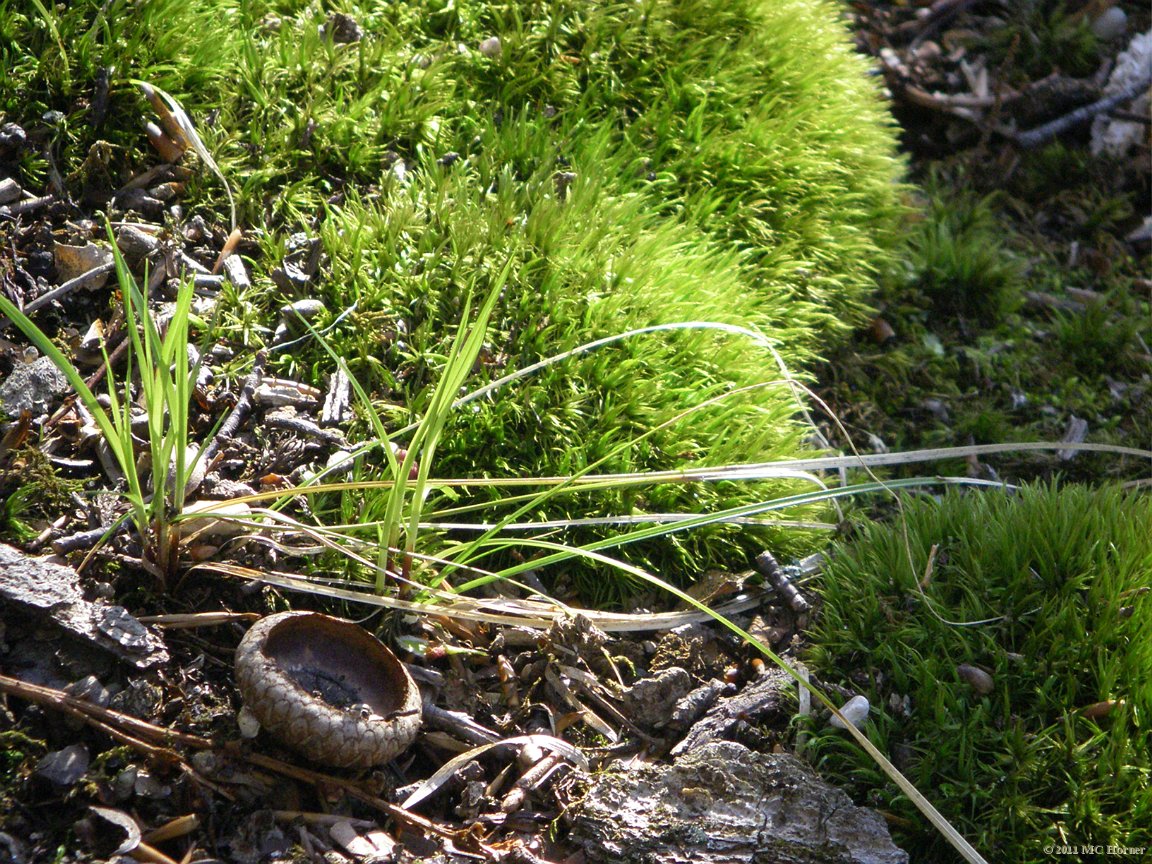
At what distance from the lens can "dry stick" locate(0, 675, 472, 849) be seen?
4.81 ft

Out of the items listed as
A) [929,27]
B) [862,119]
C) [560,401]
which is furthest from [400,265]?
[929,27]

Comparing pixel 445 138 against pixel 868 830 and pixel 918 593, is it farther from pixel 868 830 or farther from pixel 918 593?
pixel 868 830

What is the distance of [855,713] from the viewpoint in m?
1.75

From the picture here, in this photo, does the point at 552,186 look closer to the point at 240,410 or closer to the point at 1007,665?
the point at 240,410

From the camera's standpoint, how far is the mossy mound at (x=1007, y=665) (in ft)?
5.29

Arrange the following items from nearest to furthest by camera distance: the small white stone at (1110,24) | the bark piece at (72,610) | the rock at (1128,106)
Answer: the bark piece at (72,610) < the rock at (1128,106) < the small white stone at (1110,24)

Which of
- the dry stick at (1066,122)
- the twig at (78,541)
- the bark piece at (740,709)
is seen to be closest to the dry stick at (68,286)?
the twig at (78,541)

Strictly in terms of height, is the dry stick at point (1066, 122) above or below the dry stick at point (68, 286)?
below

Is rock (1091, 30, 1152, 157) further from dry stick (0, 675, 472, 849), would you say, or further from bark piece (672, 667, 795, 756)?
dry stick (0, 675, 472, 849)

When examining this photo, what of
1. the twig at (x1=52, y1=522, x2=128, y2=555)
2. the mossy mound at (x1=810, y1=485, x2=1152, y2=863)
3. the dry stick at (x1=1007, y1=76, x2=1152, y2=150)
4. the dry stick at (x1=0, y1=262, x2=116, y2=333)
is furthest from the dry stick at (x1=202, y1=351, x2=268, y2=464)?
the dry stick at (x1=1007, y1=76, x2=1152, y2=150)

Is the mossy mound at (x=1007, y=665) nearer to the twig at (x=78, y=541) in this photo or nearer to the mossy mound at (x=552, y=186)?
the mossy mound at (x=552, y=186)

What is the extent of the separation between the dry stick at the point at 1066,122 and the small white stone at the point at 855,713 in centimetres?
272

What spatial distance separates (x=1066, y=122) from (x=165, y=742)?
3758mm

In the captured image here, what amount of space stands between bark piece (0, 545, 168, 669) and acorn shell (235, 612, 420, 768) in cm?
18
